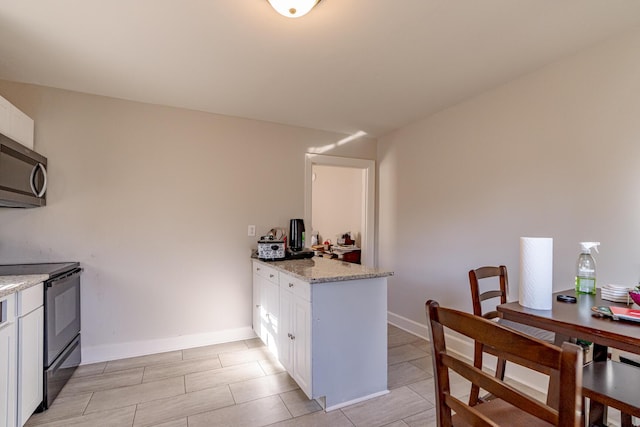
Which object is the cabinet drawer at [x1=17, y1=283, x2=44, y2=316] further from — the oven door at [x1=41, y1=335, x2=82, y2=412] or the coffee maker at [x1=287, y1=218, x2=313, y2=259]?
the coffee maker at [x1=287, y1=218, x2=313, y2=259]

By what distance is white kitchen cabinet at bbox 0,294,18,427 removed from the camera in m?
1.59

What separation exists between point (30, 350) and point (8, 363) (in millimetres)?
221

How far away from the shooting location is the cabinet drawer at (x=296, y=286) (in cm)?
202

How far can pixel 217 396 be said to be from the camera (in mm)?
2205

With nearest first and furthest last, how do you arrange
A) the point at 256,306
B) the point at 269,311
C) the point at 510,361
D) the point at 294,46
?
the point at 510,361 → the point at 294,46 → the point at 269,311 → the point at 256,306

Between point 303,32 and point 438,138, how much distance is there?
1.87 meters

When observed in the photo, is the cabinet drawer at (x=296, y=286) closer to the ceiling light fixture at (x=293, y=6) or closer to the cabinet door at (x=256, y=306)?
the cabinet door at (x=256, y=306)

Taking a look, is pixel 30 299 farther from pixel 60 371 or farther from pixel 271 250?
pixel 271 250

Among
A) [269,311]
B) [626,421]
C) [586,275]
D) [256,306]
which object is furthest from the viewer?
[256,306]

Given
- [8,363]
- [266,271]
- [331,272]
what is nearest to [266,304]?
[266,271]

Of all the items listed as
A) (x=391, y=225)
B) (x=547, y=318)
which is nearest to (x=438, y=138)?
(x=391, y=225)

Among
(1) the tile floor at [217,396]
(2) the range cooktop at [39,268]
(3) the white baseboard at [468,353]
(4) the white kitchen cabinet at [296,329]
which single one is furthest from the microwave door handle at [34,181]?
(3) the white baseboard at [468,353]

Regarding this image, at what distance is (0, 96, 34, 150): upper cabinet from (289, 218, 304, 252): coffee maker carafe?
7.52 feet

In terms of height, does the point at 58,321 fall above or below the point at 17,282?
below
